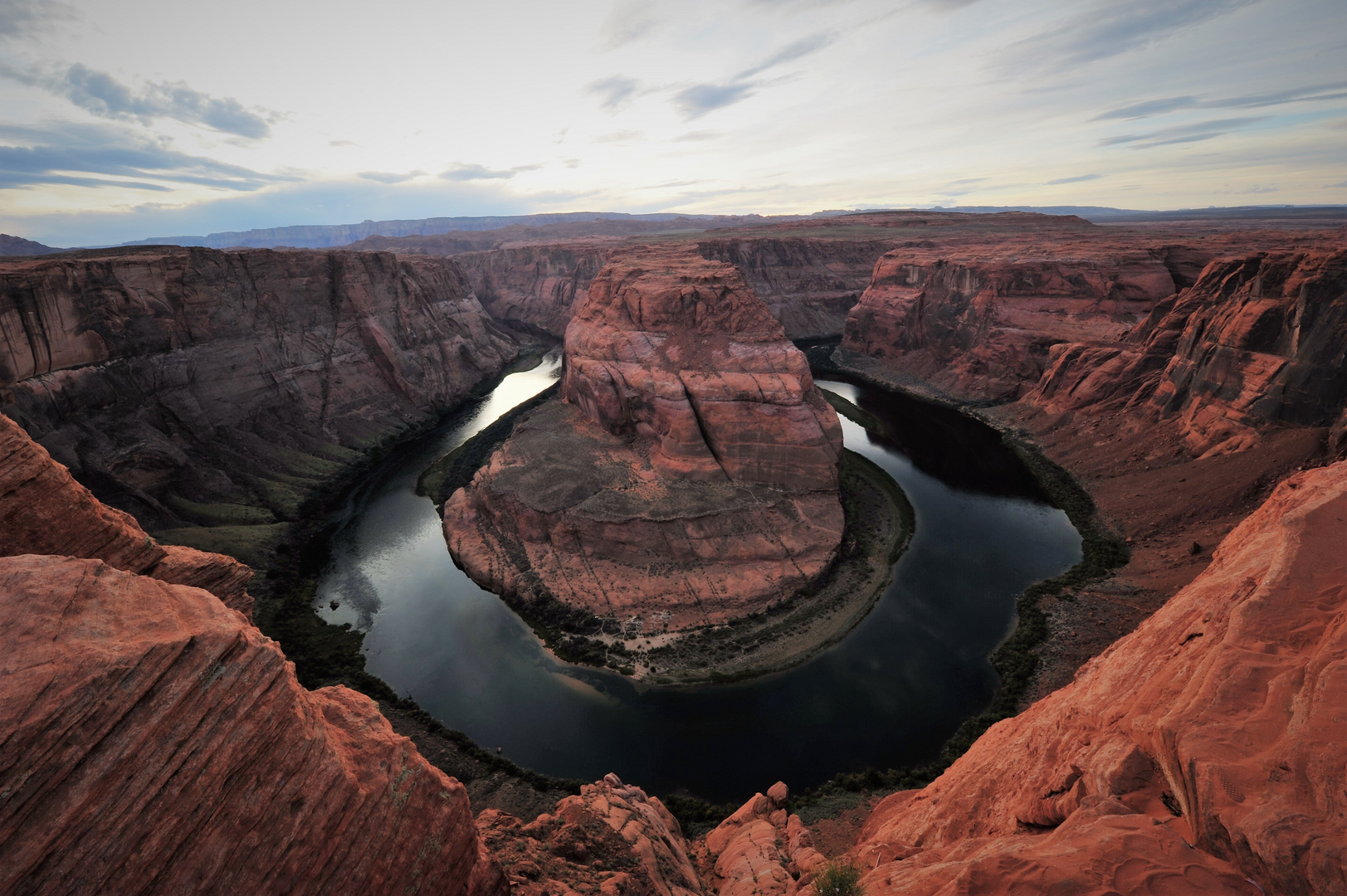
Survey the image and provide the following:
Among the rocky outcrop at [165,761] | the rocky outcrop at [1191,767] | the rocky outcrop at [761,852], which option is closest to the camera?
the rocky outcrop at [165,761]

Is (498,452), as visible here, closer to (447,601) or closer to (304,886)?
(447,601)

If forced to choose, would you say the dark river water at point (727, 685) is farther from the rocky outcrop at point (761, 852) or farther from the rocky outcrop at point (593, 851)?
the rocky outcrop at point (593, 851)

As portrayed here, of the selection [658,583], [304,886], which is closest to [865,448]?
[658,583]

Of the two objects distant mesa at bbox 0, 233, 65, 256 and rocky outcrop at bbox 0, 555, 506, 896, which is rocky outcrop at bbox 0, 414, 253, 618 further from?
distant mesa at bbox 0, 233, 65, 256

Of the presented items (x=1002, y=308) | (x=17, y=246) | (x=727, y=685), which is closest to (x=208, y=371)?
(x=727, y=685)

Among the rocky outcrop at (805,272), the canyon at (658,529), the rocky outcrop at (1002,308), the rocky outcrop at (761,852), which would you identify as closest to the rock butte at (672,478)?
the canyon at (658,529)

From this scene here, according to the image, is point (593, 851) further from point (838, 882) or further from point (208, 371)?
point (208, 371)
